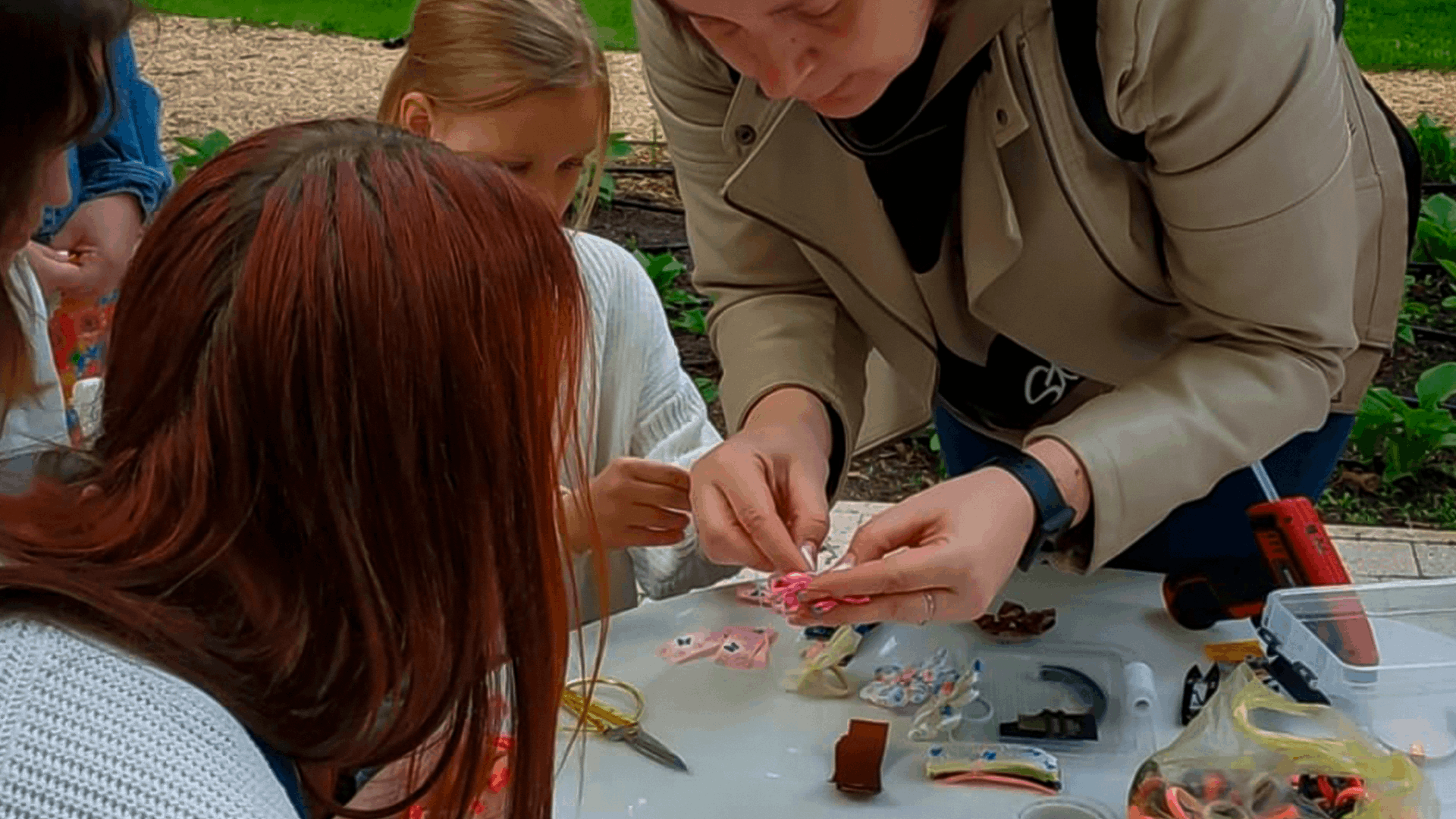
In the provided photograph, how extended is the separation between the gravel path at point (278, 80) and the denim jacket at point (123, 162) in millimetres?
2434

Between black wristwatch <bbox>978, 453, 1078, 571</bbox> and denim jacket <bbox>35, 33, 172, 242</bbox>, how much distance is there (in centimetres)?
140

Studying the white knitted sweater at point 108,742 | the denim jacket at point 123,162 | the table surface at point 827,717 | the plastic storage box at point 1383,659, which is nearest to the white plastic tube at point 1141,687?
the table surface at point 827,717

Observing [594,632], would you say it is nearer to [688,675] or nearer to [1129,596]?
[688,675]

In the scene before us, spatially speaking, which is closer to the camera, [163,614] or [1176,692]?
[163,614]

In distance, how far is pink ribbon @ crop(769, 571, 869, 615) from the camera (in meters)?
1.25

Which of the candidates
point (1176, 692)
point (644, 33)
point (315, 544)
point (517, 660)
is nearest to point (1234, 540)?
point (1176, 692)

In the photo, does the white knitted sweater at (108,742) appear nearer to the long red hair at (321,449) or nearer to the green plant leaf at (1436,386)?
the long red hair at (321,449)

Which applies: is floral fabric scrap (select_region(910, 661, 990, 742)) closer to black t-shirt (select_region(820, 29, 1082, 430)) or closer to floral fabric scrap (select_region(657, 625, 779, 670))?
floral fabric scrap (select_region(657, 625, 779, 670))

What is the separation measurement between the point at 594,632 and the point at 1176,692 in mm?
527

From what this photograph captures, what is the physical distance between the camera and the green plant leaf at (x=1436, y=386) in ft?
10.6

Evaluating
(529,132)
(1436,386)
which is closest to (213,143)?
(529,132)

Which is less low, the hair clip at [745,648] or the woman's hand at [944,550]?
the woman's hand at [944,550]

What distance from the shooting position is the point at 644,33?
1.53 m

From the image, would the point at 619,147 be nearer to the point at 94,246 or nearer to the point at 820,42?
the point at 94,246
